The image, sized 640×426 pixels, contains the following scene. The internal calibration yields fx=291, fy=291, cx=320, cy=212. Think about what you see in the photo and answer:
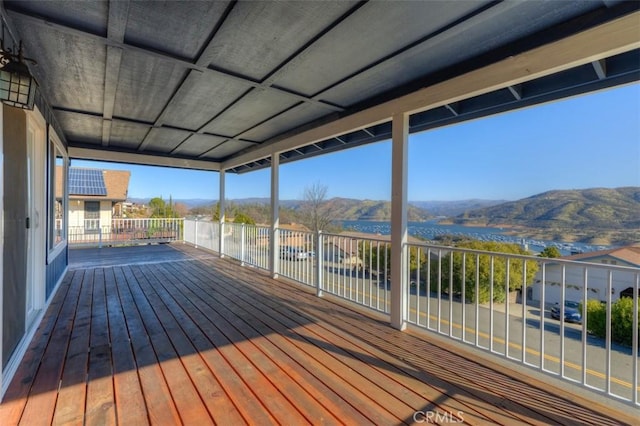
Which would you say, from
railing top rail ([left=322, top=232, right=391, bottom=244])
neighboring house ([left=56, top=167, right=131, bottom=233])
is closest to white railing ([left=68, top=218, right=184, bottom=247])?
neighboring house ([left=56, top=167, right=131, bottom=233])

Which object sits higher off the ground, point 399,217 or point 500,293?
point 399,217

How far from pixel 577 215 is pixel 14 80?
224 inches

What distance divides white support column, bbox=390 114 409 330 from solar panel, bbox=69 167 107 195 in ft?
49.6

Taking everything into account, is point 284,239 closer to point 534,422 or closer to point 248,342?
point 248,342

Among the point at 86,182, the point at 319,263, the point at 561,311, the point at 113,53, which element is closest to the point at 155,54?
the point at 113,53

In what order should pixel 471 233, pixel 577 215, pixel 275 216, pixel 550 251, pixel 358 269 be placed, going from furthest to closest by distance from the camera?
pixel 275 216, pixel 471 233, pixel 358 269, pixel 577 215, pixel 550 251

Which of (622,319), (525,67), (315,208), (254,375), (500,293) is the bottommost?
(254,375)

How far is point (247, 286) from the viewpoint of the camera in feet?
15.6

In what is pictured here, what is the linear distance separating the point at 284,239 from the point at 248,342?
2.74 m

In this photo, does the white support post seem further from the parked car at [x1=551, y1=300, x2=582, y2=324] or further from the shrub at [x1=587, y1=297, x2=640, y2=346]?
the shrub at [x1=587, y1=297, x2=640, y2=346]

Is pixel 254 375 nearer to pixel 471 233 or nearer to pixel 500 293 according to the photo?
pixel 500 293

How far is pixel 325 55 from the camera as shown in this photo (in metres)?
2.46

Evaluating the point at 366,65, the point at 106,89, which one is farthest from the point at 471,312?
the point at 106,89

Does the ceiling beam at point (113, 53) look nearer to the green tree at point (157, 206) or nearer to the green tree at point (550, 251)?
the green tree at point (550, 251)
